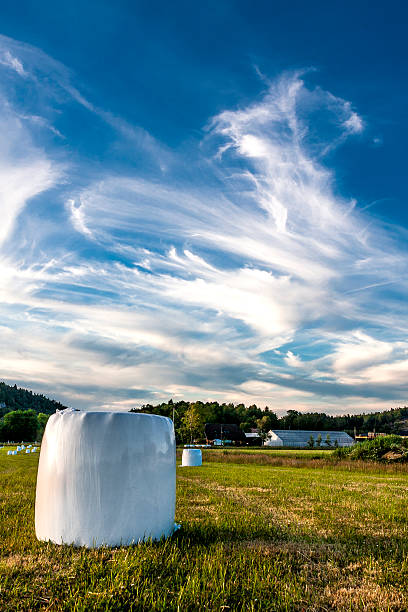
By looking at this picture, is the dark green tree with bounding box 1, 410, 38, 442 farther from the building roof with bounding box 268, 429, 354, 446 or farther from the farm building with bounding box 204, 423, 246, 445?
the building roof with bounding box 268, 429, 354, 446

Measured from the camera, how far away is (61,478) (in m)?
6.33

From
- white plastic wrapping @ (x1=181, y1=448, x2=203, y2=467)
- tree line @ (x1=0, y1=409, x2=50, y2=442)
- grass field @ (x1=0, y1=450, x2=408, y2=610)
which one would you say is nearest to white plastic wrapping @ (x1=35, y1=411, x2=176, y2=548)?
grass field @ (x1=0, y1=450, x2=408, y2=610)

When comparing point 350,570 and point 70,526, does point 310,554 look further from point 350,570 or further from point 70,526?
point 70,526

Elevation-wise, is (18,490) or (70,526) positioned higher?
(70,526)

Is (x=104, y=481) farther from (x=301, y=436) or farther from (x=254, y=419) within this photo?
(x=254, y=419)

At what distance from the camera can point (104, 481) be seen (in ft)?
20.0

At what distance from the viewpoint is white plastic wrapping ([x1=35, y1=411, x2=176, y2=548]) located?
240 inches

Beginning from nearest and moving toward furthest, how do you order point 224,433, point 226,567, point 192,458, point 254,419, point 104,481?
point 226,567 → point 104,481 → point 192,458 → point 224,433 → point 254,419

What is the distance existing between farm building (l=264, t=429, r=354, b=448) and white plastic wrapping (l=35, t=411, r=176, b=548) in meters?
122

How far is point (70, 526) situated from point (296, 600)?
321 cm

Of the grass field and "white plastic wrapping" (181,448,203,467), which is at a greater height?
the grass field

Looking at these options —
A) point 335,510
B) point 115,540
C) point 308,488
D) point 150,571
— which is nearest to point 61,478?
point 115,540

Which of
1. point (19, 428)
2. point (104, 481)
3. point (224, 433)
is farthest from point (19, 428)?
point (104, 481)

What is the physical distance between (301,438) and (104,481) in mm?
130230
